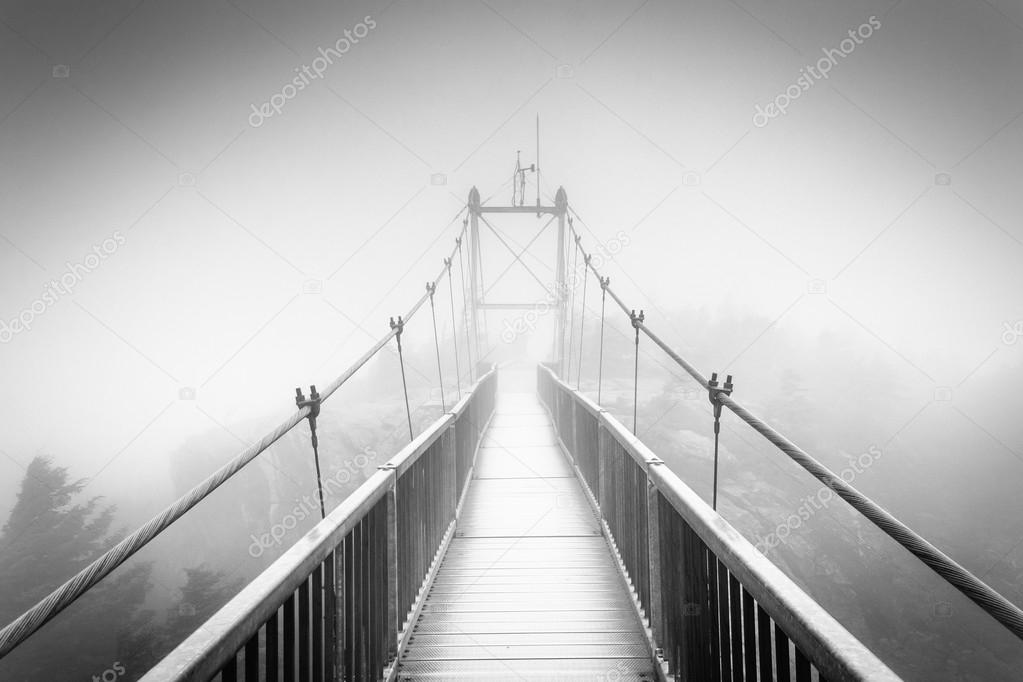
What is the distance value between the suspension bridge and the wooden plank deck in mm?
15

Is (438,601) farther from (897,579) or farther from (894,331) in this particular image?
(894,331)

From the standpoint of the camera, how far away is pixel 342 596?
82.4 inches

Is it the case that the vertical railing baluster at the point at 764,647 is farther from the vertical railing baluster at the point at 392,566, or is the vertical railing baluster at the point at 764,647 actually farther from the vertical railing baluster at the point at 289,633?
the vertical railing baluster at the point at 392,566

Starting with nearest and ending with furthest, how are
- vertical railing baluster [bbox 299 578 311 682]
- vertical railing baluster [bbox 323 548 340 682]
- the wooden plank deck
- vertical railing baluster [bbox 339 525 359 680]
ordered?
1. vertical railing baluster [bbox 299 578 311 682]
2. vertical railing baluster [bbox 323 548 340 682]
3. vertical railing baluster [bbox 339 525 359 680]
4. the wooden plank deck

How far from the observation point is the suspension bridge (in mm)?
1322

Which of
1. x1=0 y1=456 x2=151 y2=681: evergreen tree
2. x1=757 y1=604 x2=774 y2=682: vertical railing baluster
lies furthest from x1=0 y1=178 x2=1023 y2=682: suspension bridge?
A: x1=0 y1=456 x2=151 y2=681: evergreen tree

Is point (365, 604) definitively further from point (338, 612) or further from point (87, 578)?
point (87, 578)

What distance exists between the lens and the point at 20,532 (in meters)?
28.0

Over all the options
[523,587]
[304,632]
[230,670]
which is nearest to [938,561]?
[230,670]

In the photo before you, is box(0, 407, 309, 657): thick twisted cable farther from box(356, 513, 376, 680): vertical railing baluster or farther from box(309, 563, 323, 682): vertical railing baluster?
box(356, 513, 376, 680): vertical railing baluster

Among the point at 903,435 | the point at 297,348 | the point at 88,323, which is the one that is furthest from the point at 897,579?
the point at 88,323

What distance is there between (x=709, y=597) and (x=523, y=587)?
2355 millimetres

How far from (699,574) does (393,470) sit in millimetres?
1803

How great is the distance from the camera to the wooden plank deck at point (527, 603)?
3.02 meters
